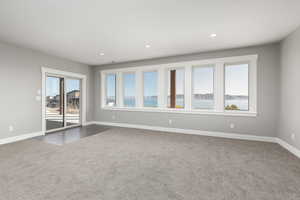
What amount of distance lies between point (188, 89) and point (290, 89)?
7.92 feet

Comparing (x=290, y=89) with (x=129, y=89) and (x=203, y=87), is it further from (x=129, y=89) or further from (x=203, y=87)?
(x=129, y=89)

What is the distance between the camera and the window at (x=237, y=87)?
13.7ft

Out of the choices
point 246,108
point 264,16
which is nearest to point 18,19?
point 264,16

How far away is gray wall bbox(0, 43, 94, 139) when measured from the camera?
12.0 feet

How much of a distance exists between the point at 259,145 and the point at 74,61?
6.53 m

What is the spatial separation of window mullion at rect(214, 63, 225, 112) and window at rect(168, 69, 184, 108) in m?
1.08

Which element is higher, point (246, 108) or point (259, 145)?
point (246, 108)

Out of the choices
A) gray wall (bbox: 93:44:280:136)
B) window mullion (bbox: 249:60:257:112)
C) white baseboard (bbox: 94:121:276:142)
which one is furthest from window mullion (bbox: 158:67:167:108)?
window mullion (bbox: 249:60:257:112)

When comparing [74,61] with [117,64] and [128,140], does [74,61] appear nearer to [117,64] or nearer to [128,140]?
[117,64]

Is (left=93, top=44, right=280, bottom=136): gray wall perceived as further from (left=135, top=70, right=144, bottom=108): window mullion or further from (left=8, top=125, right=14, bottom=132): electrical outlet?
(left=8, top=125, right=14, bottom=132): electrical outlet

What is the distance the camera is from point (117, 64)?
5.84 metres

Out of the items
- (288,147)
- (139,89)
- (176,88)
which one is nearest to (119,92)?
(139,89)

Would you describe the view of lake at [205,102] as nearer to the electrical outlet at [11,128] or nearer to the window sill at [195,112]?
the window sill at [195,112]

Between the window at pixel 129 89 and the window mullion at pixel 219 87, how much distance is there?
303 cm
